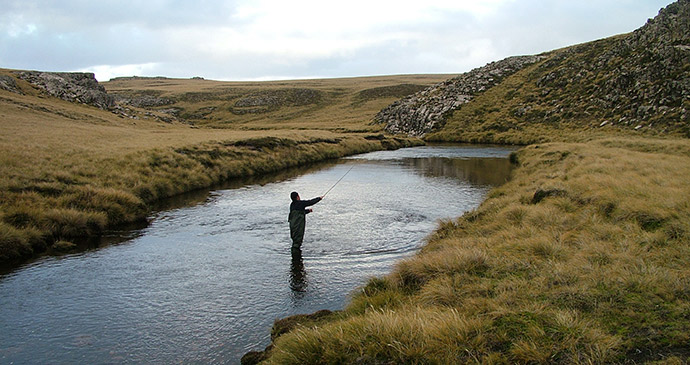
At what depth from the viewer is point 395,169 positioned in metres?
33.6

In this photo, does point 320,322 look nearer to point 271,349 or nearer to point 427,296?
point 271,349

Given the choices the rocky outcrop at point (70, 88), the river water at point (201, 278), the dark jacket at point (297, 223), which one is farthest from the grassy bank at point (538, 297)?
the rocky outcrop at point (70, 88)

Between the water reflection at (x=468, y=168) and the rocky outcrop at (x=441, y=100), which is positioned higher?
the rocky outcrop at (x=441, y=100)

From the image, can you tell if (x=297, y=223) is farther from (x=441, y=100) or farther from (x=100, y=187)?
(x=441, y=100)

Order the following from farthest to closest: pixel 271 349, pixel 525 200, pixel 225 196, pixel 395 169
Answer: pixel 395 169, pixel 225 196, pixel 525 200, pixel 271 349

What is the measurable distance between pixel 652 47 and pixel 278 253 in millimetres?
60667

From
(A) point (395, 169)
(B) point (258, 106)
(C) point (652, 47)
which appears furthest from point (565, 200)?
(B) point (258, 106)

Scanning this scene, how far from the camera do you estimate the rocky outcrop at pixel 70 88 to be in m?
61.2

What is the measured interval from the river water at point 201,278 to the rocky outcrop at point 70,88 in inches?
2040

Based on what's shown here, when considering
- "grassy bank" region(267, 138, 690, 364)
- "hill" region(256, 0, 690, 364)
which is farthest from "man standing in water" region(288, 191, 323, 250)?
"grassy bank" region(267, 138, 690, 364)

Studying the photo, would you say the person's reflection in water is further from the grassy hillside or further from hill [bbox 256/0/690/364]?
the grassy hillside

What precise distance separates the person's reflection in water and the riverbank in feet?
23.3

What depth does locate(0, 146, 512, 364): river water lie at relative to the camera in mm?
8047

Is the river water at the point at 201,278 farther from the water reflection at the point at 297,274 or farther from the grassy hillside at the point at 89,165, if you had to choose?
the grassy hillside at the point at 89,165
